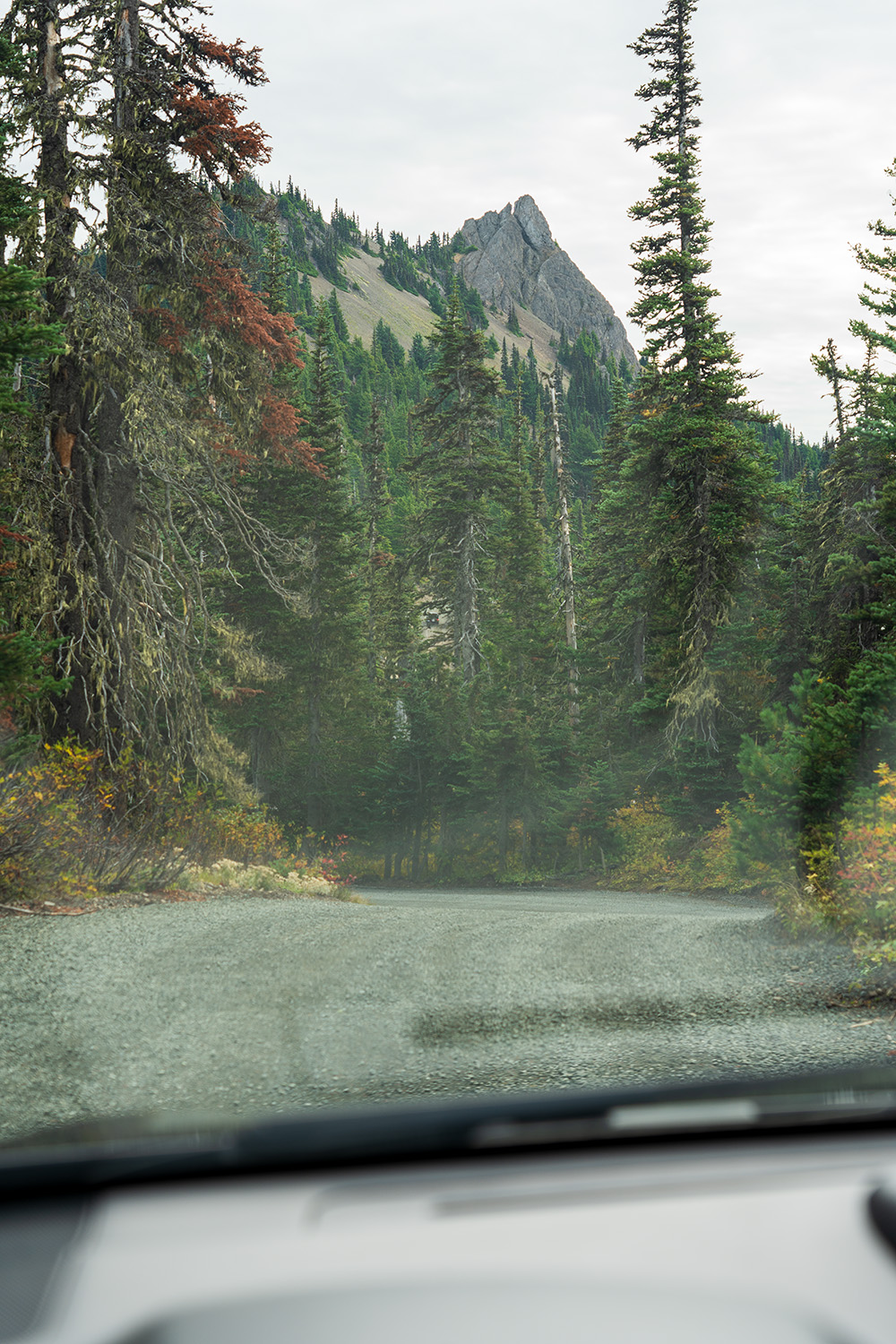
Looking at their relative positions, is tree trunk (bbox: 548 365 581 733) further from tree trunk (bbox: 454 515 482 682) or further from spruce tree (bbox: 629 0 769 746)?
spruce tree (bbox: 629 0 769 746)

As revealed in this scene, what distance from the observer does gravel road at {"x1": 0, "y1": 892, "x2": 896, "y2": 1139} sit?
5082 mm

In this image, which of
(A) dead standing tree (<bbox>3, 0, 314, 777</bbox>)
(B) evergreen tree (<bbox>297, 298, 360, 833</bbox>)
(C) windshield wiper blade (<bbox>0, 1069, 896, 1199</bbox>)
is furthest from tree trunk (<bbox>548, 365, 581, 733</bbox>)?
(C) windshield wiper blade (<bbox>0, 1069, 896, 1199</bbox>)

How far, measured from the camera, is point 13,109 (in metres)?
13.7

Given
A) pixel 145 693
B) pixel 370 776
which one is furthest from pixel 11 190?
pixel 370 776

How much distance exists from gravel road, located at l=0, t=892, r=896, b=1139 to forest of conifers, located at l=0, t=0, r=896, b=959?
5.01ft

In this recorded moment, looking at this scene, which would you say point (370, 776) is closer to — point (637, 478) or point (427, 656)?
point (427, 656)

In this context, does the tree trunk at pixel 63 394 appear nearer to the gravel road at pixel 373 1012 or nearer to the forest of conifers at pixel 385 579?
the forest of conifers at pixel 385 579

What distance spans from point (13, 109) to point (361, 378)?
139762 mm

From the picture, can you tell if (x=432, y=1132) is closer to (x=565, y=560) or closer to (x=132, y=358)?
(x=132, y=358)

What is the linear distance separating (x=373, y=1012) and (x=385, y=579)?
48.1m

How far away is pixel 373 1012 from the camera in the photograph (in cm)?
644

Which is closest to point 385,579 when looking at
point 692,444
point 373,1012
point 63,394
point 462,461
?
point 462,461

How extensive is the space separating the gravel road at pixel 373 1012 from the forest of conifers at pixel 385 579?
1526mm

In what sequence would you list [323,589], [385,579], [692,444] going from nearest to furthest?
[692,444] → [323,589] → [385,579]
